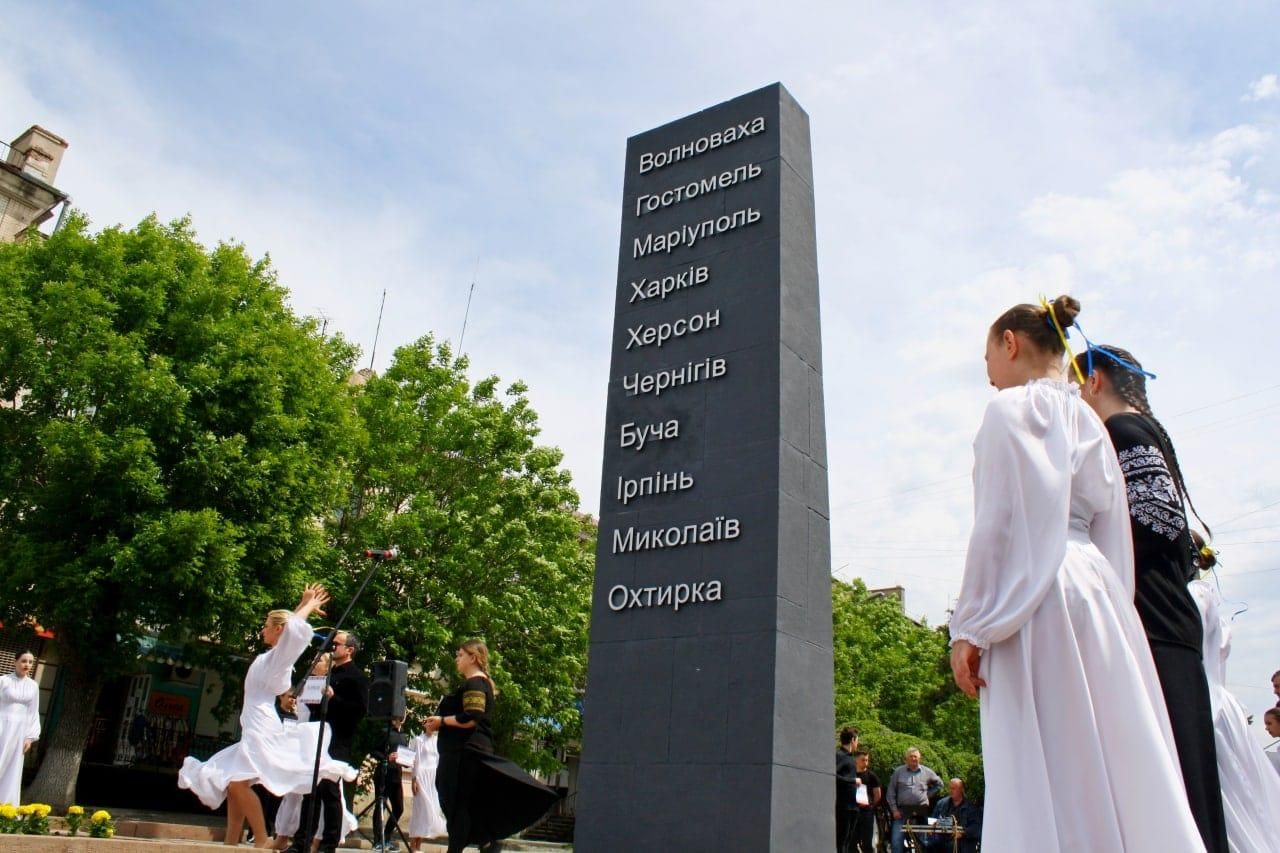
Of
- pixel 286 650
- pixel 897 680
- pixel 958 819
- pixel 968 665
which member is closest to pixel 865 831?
pixel 958 819

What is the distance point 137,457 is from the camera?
58.0ft

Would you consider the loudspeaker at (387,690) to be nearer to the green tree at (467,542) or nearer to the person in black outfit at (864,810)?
the person in black outfit at (864,810)

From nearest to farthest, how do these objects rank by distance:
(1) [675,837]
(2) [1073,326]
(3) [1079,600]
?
(3) [1079,600] < (2) [1073,326] < (1) [675,837]

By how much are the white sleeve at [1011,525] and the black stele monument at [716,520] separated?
4.84 meters

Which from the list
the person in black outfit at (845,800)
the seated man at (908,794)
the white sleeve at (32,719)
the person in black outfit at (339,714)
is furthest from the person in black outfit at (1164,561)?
the white sleeve at (32,719)

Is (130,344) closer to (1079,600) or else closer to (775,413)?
(775,413)

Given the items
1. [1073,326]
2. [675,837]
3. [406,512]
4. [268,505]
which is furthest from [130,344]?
[1073,326]

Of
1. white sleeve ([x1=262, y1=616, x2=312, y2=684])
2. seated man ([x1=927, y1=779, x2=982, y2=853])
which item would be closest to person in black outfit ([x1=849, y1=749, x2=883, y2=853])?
seated man ([x1=927, y1=779, x2=982, y2=853])

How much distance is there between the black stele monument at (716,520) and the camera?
8.03 meters

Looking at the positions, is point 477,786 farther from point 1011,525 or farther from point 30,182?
point 30,182

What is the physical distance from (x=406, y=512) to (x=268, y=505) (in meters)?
4.01

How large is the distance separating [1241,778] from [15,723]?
14289 millimetres

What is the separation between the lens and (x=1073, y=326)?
157 inches

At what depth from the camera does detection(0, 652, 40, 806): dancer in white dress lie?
13.5m
